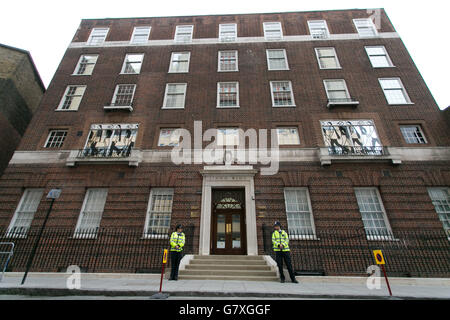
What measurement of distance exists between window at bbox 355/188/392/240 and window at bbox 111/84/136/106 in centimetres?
1644

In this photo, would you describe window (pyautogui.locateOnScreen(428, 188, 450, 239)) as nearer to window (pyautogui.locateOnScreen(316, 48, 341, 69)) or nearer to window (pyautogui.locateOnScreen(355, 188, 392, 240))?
window (pyautogui.locateOnScreen(355, 188, 392, 240))

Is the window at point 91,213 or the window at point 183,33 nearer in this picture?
the window at point 91,213

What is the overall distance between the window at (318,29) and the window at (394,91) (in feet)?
21.1

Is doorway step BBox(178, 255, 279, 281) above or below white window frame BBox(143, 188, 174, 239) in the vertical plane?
below

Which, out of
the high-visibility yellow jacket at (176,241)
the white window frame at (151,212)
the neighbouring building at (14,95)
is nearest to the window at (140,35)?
the neighbouring building at (14,95)

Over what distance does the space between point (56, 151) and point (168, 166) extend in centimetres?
752

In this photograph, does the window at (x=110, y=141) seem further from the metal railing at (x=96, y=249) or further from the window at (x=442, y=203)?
the window at (x=442, y=203)

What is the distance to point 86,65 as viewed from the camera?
17.1 meters

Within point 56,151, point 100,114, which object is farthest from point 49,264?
point 100,114

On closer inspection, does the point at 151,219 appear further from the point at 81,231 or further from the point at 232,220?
the point at 232,220

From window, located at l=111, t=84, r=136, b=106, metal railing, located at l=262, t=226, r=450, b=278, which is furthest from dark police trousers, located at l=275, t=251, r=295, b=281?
window, located at l=111, t=84, r=136, b=106

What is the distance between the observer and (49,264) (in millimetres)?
10070

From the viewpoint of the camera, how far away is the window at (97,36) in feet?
60.2

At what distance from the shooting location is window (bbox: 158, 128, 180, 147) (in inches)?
522
